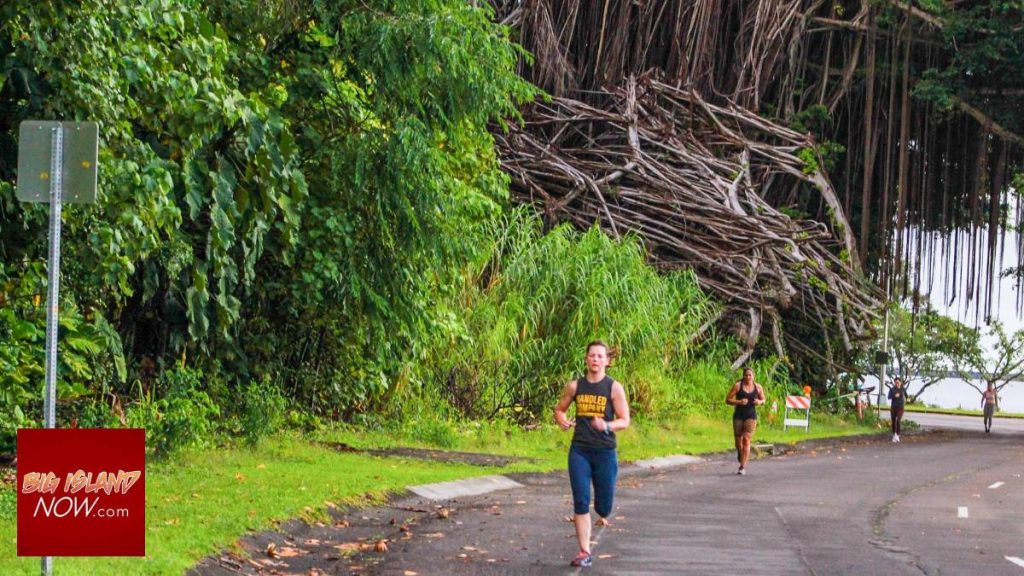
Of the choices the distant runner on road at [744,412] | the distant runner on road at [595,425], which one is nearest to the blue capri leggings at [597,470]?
the distant runner on road at [595,425]

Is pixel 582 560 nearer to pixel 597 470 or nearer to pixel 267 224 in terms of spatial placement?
pixel 597 470

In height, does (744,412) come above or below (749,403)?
below

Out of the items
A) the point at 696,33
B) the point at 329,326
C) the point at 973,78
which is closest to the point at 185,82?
the point at 329,326

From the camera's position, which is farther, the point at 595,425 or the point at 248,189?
the point at 248,189

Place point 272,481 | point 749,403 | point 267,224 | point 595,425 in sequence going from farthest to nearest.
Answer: point 749,403 → point 267,224 → point 272,481 → point 595,425

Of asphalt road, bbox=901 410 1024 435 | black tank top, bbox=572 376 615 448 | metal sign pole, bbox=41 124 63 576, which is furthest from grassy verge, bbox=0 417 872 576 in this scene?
asphalt road, bbox=901 410 1024 435

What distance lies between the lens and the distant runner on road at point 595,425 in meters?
11.3

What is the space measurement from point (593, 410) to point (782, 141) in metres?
29.1

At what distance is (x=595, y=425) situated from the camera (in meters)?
11.3

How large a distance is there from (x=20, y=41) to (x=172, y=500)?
12.8 ft

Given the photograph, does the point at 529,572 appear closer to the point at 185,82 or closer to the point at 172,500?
the point at 172,500

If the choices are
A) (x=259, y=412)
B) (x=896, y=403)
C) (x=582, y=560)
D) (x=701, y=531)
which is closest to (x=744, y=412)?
(x=259, y=412)

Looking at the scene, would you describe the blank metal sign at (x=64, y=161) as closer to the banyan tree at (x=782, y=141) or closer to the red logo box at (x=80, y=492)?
the red logo box at (x=80, y=492)

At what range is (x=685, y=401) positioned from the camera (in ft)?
98.4
